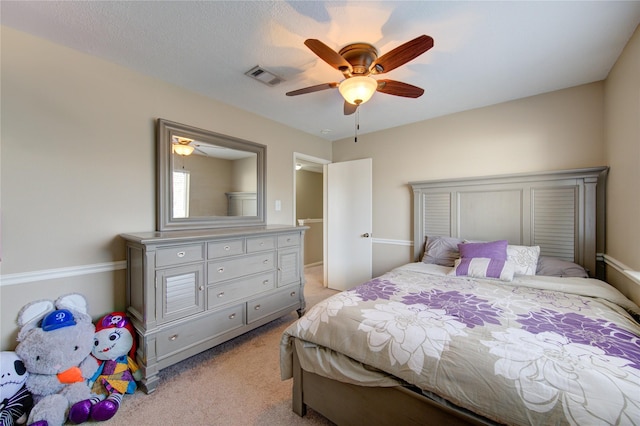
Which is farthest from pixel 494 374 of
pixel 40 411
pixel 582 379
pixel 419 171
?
pixel 419 171

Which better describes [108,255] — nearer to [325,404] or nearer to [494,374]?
[325,404]

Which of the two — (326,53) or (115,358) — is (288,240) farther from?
(326,53)

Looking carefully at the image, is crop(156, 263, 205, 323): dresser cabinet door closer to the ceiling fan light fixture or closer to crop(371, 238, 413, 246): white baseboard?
the ceiling fan light fixture

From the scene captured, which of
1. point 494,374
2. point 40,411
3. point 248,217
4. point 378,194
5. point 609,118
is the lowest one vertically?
point 40,411

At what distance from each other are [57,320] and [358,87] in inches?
100

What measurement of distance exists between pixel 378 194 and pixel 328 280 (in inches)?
64.4

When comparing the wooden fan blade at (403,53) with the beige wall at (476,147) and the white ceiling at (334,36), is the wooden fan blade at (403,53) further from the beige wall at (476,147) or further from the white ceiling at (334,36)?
the beige wall at (476,147)

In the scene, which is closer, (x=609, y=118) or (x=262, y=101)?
(x=609, y=118)

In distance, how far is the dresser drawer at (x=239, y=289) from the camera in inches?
86.6

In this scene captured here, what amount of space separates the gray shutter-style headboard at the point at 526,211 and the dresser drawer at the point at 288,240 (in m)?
1.56

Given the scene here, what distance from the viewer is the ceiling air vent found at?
7.13ft

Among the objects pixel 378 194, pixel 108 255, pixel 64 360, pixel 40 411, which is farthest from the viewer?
pixel 378 194

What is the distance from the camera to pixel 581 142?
246 centimetres

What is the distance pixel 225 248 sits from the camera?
2287 millimetres
